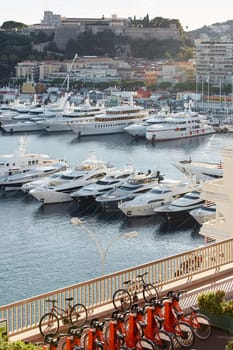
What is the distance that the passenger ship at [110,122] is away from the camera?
29328 millimetres

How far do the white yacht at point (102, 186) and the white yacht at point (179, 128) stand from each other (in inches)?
396

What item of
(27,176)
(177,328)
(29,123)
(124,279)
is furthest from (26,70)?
(177,328)

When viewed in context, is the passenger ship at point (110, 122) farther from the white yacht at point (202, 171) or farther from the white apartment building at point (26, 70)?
the white apartment building at point (26, 70)

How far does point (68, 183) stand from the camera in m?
16.4

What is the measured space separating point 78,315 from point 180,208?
34.1 feet

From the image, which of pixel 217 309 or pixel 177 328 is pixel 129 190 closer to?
pixel 217 309

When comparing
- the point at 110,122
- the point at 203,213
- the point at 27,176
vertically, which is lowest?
the point at 110,122

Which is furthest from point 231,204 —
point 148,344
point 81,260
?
point 81,260

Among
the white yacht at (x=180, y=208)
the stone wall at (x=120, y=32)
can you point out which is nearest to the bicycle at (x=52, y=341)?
the white yacht at (x=180, y=208)

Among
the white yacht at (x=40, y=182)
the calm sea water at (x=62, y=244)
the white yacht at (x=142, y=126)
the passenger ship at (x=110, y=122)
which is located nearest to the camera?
the calm sea water at (x=62, y=244)

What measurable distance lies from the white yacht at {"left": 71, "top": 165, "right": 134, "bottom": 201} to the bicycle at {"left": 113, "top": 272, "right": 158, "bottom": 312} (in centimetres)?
1170

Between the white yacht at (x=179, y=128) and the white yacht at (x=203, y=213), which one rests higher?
the white yacht at (x=203, y=213)

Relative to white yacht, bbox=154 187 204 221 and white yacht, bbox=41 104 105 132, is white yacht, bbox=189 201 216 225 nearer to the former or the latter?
white yacht, bbox=154 187 204 221

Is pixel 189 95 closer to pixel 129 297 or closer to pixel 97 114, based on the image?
pixel 97 114
